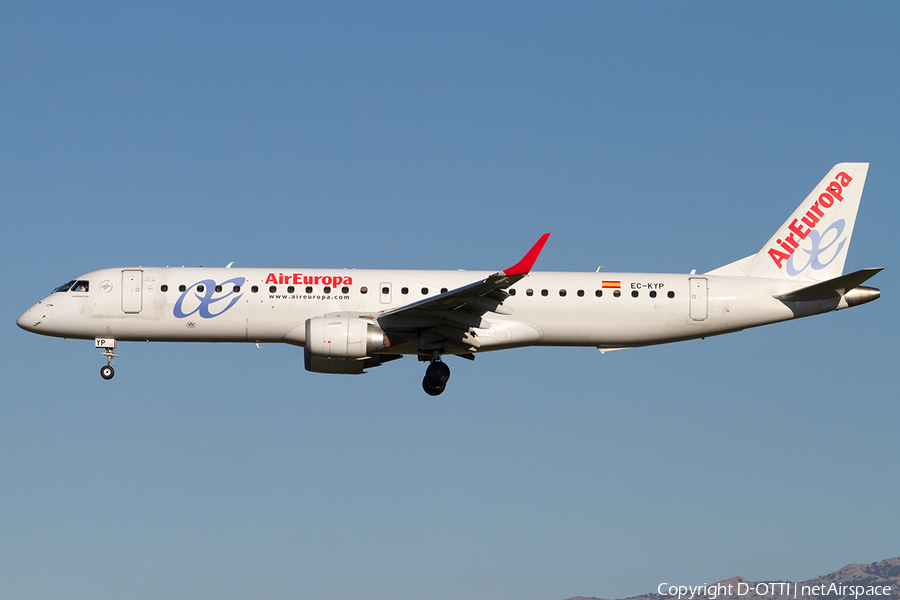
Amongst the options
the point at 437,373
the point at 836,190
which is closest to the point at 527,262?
the point at 437,373

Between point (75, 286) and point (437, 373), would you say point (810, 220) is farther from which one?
point (75, 286)

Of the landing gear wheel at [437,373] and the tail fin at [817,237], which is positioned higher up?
the tail fin at [817,237]

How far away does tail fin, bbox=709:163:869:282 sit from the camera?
33.4 meters

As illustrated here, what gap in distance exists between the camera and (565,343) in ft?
102

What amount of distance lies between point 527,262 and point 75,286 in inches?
590

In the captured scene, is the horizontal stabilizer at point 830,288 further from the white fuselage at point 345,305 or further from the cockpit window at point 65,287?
the cockpit window at point 65,287

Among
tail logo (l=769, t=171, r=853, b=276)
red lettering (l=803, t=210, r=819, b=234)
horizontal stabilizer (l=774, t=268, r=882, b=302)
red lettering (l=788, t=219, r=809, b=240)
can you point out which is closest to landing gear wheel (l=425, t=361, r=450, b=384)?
horizontal stabilizer (l=774, t=268, r=882, b=302)

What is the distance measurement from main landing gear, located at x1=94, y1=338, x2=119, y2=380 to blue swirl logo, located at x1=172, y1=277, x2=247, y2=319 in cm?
248

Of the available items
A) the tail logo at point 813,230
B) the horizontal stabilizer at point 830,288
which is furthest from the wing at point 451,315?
the tail logo at point 813,230

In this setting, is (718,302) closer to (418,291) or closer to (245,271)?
(418,291)

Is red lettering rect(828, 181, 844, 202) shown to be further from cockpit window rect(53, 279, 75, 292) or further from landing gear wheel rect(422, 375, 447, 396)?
cockpit window rect(53, 279, 75, 292)

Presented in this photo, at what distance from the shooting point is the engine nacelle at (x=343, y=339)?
1132 inches

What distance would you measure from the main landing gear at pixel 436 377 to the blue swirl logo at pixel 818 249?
1242 centimetres

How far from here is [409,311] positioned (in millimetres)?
29016
